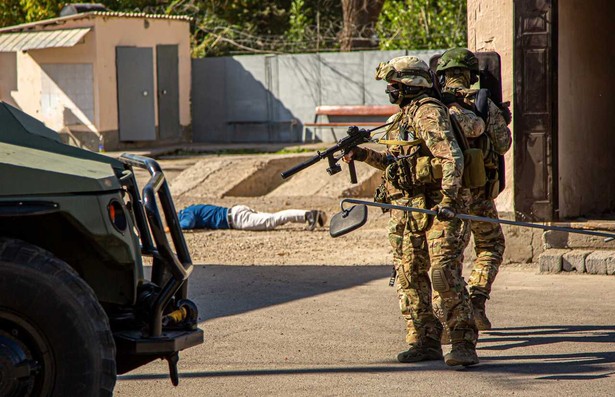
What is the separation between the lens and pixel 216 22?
94.9 ft

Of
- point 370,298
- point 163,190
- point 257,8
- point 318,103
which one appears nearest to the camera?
point 163,190

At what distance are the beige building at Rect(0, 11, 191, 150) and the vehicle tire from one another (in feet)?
56.7

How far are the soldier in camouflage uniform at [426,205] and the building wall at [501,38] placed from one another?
3065 millimetres

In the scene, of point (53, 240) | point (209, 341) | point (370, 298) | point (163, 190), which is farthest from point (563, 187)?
point (53, 240)

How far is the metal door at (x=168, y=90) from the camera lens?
2347cm

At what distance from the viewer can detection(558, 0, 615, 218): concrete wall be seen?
31.5 ft

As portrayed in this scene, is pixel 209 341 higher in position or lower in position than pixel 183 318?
lower

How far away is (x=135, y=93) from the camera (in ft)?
75.0

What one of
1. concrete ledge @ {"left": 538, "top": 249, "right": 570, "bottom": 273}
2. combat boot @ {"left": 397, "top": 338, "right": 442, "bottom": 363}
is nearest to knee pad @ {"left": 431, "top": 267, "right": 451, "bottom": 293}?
combat boot @ {"left": 397, "top": 338, "right": 442, "bottom": 363}

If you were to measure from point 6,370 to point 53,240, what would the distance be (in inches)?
25.3

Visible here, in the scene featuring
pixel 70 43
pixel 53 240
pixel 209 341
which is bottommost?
pixel 209 341

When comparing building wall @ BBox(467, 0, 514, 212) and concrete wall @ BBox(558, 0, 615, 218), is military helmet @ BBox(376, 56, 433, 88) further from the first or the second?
concrete wall @ BBox(558, 0, 615, 218)

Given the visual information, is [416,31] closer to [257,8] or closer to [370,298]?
[257,8]

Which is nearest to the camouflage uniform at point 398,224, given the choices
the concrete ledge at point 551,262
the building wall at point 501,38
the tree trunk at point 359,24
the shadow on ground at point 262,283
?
the shadow on ground at point 262,283
